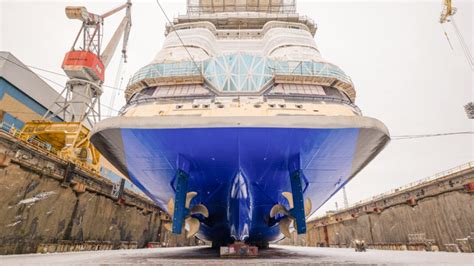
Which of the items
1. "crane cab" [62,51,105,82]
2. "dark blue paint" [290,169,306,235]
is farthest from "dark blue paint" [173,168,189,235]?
"crane cab" [62,51,105,82]

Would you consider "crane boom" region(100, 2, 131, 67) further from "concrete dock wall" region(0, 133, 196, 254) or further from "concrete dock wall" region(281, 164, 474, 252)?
"concrete dock wall" region(281, 164, 474, 252)

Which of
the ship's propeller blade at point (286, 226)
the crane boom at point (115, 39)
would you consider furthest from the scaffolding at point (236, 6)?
the ship's propeller blade at point (286, 226)

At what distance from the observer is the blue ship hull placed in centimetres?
618

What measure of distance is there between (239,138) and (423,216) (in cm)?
1319

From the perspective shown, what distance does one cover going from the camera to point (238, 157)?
6641mm

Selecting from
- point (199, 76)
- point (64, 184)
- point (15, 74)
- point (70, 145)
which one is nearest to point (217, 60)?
point (199, 76)

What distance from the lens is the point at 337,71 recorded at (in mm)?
9812

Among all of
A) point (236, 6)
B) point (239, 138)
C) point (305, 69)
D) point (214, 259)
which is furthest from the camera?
point (236, 6)

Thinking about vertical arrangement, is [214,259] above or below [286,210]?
below

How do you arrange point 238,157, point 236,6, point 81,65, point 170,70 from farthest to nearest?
point 81,65 → point 236,6 → point 170,70 → point 238,157

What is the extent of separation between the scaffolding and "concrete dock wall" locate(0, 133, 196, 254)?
711 inches

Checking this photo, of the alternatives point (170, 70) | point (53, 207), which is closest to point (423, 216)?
point (170, 70)

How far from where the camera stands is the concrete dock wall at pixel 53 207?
27.4ft

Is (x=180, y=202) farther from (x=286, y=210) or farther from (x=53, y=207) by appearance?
(x=53, y=207)
